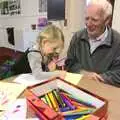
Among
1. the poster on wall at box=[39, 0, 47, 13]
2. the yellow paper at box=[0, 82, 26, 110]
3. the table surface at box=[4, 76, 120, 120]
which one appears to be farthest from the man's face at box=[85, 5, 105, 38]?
the poster on wall at box=[39, 0, 47, 13]

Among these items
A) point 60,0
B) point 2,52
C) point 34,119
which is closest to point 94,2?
point 34,119

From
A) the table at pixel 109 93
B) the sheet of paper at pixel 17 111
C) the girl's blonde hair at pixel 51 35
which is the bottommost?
the table at pixel 109 93

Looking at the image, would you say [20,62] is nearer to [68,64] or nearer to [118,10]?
[68,64]

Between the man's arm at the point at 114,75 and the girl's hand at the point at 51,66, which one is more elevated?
the girl's hand at the point at 51,66

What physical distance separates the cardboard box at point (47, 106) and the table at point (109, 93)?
0.09 m

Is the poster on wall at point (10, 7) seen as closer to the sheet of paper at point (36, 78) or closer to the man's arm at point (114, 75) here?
the man's arm at point (114, 75)

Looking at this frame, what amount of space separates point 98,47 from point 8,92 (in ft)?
2.67

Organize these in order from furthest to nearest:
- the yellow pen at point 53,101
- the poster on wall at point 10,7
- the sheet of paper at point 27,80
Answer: the poster on wall at point 10,7 → the sheet of paper at point 27,80 → the yellow pen at point 53,101

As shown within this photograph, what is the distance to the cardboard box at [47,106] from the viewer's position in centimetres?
72

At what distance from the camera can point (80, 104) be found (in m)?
0.85

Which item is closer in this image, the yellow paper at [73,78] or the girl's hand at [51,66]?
the yellow paper at [73,78]

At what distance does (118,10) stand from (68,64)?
0.95 metres

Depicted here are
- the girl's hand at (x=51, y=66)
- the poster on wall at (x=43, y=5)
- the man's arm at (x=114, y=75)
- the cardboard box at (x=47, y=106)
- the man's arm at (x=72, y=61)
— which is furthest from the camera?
the poster on wall at (x=43, y=5)

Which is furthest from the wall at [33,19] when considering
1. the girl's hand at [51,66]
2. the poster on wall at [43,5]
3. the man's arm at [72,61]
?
the girl's hand at [51,66]
